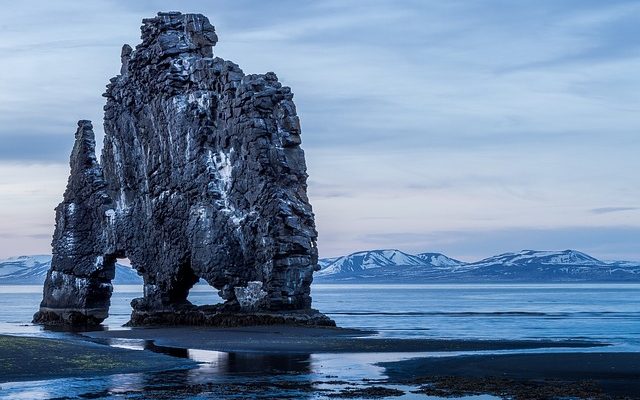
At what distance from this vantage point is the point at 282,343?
182ft

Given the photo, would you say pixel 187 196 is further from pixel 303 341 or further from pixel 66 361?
pixel 66 361

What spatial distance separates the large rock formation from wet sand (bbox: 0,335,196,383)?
22.5m

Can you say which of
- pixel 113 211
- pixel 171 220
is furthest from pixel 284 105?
pixel 113 211

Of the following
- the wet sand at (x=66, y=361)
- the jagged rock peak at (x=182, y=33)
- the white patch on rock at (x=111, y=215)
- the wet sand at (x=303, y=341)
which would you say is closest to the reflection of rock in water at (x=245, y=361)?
the wet sand at (x=66, y=361)

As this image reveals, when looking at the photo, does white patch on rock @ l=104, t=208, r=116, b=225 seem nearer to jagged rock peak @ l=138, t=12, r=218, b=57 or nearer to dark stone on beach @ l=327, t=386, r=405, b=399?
jagged rock peak @ l=138, t=12, r=218, b=57

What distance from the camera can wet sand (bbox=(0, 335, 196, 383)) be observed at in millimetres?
40469

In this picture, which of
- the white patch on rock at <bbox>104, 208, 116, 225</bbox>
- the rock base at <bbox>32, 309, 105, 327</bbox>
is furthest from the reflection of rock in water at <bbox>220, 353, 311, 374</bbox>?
the rock base at <bbox>32, 309, 105, 327</bbox>

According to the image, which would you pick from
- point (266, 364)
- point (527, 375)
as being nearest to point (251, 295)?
point (266, 364)

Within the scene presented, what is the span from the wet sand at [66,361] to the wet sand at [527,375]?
899cm

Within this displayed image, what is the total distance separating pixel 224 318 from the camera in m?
72.1

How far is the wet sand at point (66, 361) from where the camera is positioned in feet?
133

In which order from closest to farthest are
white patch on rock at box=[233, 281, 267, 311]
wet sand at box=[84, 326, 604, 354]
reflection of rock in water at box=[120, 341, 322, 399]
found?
reflection of rock in water at box=[120, 341, 322, 399] → wet sand at box=[84, 326, 604, 354] → white patch on rock at box=[233, 281, 267, 311]

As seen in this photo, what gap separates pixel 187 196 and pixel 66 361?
34926 mm

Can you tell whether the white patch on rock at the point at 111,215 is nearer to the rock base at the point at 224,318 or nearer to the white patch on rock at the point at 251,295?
the rock base at the point at 224,318
